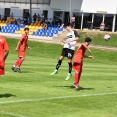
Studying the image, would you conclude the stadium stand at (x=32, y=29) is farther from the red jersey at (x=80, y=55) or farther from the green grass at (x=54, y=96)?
the red jersey at (x=80, y=55)

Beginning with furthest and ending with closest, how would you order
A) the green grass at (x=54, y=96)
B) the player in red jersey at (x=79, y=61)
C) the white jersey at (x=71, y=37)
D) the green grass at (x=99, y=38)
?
the green grass at (x=99, y=38) < the white jersey at (x=71, y=37) < the player in red jersey at (x=79, y=61) < the green grass at (x=54, y=96)

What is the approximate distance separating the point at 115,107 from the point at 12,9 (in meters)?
64.4

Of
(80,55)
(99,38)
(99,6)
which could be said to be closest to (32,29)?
(99,38)

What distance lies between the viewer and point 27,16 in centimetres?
7394

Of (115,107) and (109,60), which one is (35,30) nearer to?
(109,60)

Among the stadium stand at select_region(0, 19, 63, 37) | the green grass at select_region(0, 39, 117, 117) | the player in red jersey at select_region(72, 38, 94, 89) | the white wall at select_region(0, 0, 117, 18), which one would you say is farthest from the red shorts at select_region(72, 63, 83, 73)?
the white wall at select_region(0, 0, 117, 18)

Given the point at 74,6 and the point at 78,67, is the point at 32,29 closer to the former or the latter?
the point at 74,6

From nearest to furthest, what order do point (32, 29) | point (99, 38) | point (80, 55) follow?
point (80, 55) → point (99, 38) → point (32, 29)

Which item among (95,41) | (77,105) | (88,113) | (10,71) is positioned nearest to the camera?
(88,113)

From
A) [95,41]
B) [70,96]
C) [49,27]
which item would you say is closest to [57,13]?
[49,27]

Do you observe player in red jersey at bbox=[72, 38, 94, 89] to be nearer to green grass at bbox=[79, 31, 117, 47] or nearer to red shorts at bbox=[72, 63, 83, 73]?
red shorts at bbox=[72, 63, 83, 73]

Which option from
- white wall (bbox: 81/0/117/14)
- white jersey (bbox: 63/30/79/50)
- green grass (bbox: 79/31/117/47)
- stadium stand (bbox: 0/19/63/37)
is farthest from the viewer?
white wall (bbox: 81/0/117/14)

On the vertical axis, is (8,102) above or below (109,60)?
above

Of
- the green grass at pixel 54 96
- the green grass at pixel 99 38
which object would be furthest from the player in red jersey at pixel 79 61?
the green grass at pixel 99 38
